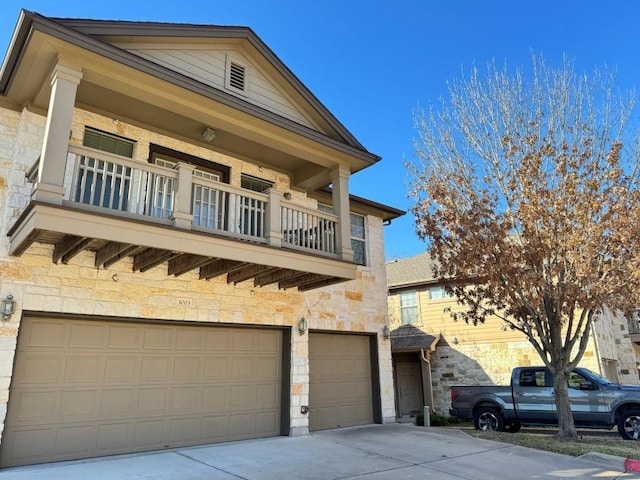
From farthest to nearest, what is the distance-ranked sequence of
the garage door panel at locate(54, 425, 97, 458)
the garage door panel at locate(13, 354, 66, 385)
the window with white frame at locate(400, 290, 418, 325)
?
the window with white frame at locate(400, 290, 418, 325) → the garage door panel at locate(54, 425, 97, 458) → the garage door panel at locate(13, 354, 66, 385)

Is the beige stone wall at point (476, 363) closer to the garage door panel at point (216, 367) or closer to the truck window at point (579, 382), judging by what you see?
the truck window at point (579, 382)

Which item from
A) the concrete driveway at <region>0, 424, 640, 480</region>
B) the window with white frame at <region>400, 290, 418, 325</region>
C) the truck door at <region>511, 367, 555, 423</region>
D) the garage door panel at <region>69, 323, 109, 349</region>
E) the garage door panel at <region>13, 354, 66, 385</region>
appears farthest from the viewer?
the window with white frame at <region>400, 290, 418, 325</region>

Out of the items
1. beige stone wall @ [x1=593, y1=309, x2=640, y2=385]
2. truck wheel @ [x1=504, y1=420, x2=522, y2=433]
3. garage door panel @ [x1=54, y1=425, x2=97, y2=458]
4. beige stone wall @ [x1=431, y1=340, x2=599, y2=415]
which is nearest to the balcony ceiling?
garage door panel @ [x1=54, y1=425, x2=97, y2=458]

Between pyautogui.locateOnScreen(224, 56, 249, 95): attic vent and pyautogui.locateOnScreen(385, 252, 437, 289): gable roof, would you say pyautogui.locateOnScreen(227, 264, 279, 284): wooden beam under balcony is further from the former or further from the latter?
pyautogui.locateOnScreen(385, 252, 437, 289): gable roof

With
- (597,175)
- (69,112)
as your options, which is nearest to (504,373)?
(597,175)

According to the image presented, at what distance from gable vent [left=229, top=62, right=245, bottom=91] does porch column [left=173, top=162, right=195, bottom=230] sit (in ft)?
9.80

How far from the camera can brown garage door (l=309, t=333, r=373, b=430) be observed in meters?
9.81

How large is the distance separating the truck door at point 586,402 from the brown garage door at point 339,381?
493cm

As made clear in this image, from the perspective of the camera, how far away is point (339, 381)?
1036cm

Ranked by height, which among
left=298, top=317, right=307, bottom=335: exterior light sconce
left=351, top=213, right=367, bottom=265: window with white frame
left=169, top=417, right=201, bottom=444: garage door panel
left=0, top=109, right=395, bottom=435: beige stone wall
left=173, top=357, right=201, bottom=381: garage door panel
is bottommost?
left=169, top=417, right=201, bottom=444: garage door panel

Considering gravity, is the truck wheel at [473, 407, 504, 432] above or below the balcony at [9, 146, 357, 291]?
below

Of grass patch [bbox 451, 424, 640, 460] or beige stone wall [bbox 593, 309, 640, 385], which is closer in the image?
grass patch [bbox 451, 424, 640, 460]

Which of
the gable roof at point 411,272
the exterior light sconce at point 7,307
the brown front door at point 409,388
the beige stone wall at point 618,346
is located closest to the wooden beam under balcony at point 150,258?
the exterior light sconce at point 7,307

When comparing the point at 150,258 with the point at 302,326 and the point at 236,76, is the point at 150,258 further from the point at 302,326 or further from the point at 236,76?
the point at 236,76
